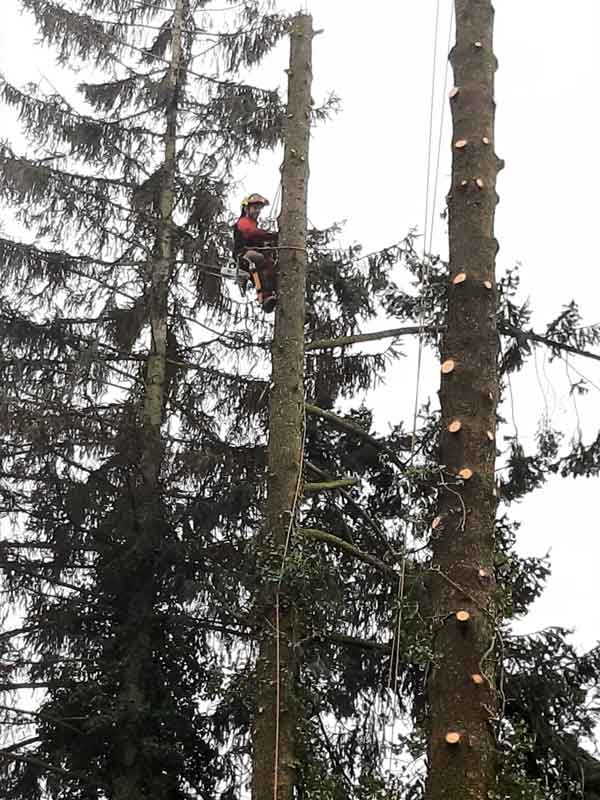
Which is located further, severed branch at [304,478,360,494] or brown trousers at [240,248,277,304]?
brown trousers at [240,248,277,304]

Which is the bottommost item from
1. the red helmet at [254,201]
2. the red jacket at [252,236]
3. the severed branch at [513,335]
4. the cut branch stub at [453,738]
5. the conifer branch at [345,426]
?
the cut branch stub at [453,738]

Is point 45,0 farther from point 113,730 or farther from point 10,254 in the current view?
point 113,730

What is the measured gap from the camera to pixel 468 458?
Result: 19.2 feet

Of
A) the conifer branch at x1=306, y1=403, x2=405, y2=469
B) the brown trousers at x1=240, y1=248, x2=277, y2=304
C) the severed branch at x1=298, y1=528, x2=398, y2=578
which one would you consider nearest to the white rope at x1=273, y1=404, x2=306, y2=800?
the severed branch at x1=298, y1=528, x2=398, y2=578

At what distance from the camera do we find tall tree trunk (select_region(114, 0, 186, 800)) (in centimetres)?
909

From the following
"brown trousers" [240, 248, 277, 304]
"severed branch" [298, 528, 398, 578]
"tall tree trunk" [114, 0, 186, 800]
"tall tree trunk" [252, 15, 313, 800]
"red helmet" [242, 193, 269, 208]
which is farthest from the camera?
"tall tree trunk" [114, 0, 186, 800]

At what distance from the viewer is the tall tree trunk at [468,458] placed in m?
5.34

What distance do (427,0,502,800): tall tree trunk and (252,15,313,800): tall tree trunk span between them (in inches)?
44.7

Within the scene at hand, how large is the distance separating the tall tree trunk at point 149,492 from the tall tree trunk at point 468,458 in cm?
422

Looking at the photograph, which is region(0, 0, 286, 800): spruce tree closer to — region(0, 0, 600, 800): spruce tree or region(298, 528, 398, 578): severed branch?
region(0, 0, 600, 800): spruce tree

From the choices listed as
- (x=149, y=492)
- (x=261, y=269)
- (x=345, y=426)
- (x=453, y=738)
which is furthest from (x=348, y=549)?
(x=149, y=492)

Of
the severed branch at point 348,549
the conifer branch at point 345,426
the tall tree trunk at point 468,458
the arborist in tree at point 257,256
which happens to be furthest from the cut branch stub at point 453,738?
the arborist in tree at point 257,256

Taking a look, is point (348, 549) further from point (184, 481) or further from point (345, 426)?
point (184, 481)

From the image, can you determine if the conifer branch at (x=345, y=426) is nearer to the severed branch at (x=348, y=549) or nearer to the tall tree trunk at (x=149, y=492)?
the severed branch at (x=348, y=549)
